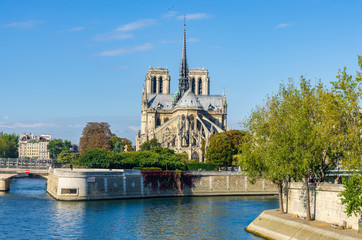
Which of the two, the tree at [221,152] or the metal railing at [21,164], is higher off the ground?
the tree at [221,152]

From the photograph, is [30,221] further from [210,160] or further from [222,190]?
[210,160]

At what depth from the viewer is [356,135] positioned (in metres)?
32.4

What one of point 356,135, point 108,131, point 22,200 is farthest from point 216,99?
point 356,135

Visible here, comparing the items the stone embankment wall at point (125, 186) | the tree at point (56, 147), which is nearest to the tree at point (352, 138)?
the stone embankment wall at point (125, 186)

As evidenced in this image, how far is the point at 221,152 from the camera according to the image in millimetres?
102125

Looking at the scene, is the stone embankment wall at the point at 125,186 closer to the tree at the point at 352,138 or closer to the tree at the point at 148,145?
the tree at the point at 352,138

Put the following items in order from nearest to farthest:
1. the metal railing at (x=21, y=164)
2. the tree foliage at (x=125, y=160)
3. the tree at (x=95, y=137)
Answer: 1. the tree foliage at (x=125, y=160)
2. the metal railing at (x=21, y=164)
3. the tree at (x=95, y=137)

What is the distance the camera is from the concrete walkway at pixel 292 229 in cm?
3438

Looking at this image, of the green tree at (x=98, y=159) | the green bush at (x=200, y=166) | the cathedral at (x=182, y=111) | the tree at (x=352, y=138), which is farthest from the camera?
the cathedral at (x=182, y=111)

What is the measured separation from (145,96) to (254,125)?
105640 millimetres

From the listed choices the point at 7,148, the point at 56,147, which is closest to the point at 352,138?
the point at 7,148

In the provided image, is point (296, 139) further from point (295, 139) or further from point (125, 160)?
point (125, 160)

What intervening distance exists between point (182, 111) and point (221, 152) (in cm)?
3836

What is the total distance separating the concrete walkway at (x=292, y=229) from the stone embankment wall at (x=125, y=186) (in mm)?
17720
